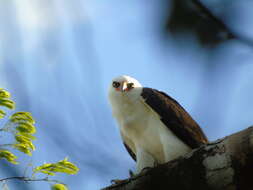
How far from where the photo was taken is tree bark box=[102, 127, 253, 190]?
2.40 m

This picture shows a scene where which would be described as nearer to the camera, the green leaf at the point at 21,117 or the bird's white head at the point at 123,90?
the green leaf at the point at 21,117

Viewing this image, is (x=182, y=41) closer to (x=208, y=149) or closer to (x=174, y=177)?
(x=208, y=149)

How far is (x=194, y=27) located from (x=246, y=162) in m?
1.11

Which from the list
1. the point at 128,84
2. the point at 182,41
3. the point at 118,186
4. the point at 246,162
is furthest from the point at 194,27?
the point at 128,84

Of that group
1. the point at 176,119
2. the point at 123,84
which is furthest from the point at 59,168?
the point at 123,84

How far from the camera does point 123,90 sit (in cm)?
522

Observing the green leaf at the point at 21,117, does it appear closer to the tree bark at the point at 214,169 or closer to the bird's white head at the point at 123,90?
the tree bark at the point at 214,169

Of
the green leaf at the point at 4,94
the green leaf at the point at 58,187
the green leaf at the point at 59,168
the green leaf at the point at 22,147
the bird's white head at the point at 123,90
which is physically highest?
the bird's white head at the point at 123,90

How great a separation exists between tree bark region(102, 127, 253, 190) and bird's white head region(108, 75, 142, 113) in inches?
80.2

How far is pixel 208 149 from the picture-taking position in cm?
268

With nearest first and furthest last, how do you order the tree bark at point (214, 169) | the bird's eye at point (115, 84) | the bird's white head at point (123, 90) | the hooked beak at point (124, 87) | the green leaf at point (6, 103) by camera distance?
1. the tree bark at point (214, 169)
2. the green leaf at point (6, 103)
3. the bird's white head at point (123, 90)
4. the hooked beak at point (124, 87)
5. the bird's eye at point (115, 84)

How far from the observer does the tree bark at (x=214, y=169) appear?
240cm

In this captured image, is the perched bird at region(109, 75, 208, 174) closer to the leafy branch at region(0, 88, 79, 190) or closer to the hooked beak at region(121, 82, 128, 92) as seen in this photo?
the hooked beak at region(121, 82, 128, 92)

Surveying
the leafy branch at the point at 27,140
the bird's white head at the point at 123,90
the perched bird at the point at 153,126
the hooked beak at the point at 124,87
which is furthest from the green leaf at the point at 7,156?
the hooked beak at the point at 124,87
